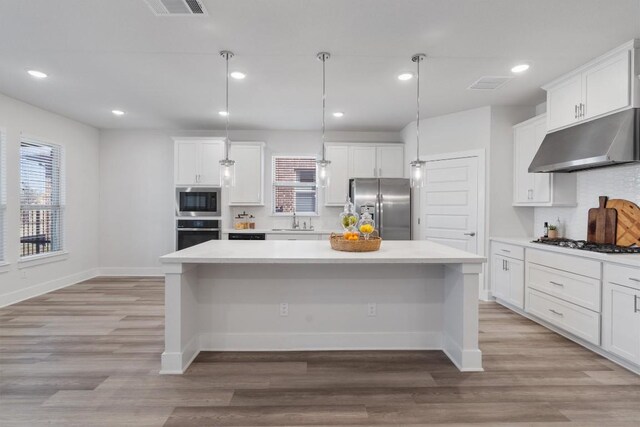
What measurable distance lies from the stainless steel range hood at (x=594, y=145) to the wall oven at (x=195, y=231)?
4634 mm

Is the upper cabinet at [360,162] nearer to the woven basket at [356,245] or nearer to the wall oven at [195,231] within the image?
the wall oven at [195,231]

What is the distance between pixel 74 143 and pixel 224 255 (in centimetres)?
470

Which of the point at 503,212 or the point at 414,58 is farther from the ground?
the point at 414,58

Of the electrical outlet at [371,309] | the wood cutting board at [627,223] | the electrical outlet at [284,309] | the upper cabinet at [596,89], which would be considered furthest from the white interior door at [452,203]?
the electrical outlet at [284,309]

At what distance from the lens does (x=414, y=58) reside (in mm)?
3186

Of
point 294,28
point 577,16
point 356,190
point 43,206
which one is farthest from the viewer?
point 356,190

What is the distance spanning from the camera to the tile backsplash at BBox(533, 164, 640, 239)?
128 inches

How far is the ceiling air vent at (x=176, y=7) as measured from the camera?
2.33m

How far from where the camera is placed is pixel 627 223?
10.6 ft

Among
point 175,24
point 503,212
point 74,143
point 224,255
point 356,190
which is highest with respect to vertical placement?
point 175,24

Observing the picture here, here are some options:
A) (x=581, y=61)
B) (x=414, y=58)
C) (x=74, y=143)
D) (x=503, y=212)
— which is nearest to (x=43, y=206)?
(x=74, y=143)

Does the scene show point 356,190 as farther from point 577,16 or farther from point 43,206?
point 43,206

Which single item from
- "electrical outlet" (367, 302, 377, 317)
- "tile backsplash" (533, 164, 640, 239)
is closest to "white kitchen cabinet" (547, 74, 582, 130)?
"tile backsplash" (533, 164, 640, 239)

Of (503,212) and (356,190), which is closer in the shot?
(503,212)
